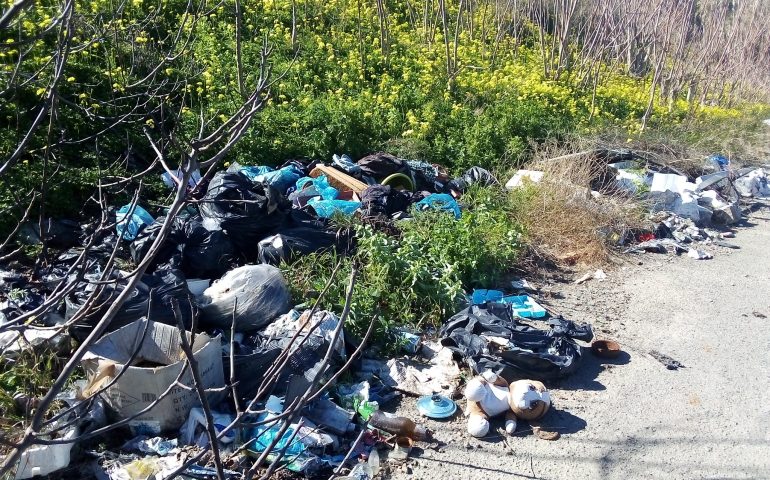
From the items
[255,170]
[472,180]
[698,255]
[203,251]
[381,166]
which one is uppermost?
[203,251]

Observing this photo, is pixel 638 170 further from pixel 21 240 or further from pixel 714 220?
pixel 21 240

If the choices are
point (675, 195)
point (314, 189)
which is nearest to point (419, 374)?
point (314, 189)

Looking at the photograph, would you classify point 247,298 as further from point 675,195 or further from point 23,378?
point 675,195

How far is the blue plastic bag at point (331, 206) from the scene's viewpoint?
6.69 metres

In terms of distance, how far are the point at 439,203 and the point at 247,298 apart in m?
2.86

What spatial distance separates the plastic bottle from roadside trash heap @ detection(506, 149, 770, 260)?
4254mm

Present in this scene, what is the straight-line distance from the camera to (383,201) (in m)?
7.04

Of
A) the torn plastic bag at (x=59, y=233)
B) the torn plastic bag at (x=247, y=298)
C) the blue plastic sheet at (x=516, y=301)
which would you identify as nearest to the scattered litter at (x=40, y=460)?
the torn plastic bag at (x=247, y=298)

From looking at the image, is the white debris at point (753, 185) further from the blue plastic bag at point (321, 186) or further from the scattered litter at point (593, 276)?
the blue plastic bag at point (321, 186)

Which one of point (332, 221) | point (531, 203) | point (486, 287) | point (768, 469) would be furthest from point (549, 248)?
point (768, 469)

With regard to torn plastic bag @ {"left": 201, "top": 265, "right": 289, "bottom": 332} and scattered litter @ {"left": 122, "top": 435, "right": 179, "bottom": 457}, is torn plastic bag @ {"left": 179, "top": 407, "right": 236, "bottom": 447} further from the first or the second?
torn plastic bag @ {"left": 201, "top": 265, "right": 289, "bottom": 332}

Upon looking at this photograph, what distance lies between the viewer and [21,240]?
5.54 meters

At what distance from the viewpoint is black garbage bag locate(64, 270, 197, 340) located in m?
4.29

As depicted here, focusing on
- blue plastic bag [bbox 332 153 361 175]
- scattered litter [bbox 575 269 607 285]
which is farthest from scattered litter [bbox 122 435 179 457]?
blue plastic bag [bbox 332 153 361 175]
